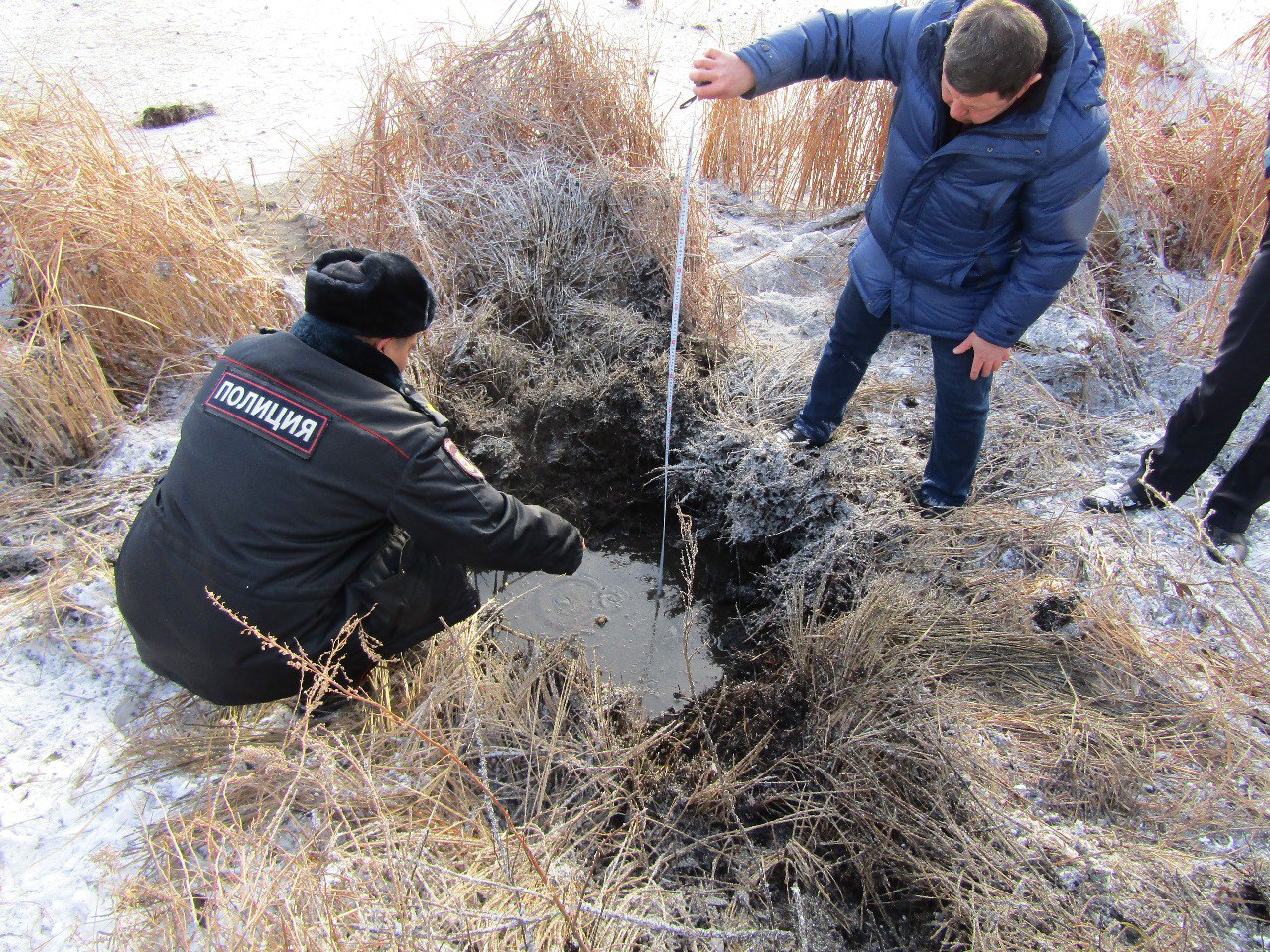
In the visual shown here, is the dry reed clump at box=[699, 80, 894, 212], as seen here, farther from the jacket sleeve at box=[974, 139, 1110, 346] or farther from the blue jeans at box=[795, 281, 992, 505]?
the jacket sleeve at box=[974, 139, 1110, 346]

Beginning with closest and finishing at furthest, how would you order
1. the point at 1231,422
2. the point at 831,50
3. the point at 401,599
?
the point at 401,599, the point at 831,50, the point at 1231,422

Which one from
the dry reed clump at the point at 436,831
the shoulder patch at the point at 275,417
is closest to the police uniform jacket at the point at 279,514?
the shoulder patch at the point at 275,417

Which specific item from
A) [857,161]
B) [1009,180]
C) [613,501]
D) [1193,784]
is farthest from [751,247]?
[1193,784]

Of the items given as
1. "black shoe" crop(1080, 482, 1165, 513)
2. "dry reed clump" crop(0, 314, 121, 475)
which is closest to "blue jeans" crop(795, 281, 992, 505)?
"black shoe" crop(1080, 482, 1165, 513)

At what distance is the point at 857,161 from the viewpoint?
384 cm

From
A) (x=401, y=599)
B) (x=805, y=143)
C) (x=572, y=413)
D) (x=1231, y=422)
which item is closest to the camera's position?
(x=401, y=599)

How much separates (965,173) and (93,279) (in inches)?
119

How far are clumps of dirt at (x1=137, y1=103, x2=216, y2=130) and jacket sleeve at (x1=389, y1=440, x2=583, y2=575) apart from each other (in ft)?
12.7

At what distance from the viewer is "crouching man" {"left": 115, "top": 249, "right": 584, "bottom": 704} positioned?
1.59m

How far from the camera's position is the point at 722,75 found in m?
2.08

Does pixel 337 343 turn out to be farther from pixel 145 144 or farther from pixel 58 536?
pixel 145 144

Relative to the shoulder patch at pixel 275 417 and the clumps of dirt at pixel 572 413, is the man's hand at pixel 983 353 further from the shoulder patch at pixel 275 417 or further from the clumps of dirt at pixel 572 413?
the shoulder patch at pixel 275 417

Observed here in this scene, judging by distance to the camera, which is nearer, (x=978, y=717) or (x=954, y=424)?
(x=978, y=717)

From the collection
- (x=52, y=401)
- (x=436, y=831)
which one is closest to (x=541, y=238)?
(x=52, y=401)
